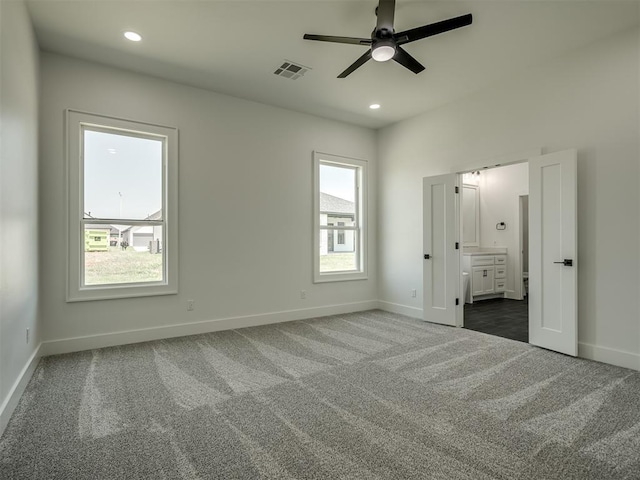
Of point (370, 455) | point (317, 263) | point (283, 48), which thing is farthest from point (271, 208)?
point (370, 455)

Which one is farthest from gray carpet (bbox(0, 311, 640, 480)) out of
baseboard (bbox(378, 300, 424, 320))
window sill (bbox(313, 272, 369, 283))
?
window sill (bbox(313, 272, 369, 283))

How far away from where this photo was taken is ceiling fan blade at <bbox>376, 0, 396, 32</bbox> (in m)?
2.42

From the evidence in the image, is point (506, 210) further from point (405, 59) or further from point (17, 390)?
point (17, 390)

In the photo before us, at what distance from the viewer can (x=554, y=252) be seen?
350 centimetres

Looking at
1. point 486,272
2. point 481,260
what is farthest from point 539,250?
point 486,272

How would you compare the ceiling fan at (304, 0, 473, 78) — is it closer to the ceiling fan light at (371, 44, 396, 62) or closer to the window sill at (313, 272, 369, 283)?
the ceiling fan light at (371, 44, 396, 62)

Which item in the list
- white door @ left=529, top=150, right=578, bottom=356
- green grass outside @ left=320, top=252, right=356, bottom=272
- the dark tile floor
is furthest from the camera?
green grass outside @ left=320, top=252, right=356, bottom=272

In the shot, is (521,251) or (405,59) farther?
(521,251)

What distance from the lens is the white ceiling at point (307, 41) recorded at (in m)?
2.80

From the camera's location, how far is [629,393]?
2.53 meters

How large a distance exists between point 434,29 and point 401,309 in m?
3.92

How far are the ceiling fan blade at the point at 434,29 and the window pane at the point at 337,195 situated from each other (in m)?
2.92

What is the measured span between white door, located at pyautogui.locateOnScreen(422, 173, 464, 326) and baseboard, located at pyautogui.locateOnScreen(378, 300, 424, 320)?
0.21 meters

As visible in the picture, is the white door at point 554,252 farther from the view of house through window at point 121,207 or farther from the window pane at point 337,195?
the view of house through window at point 121,207
